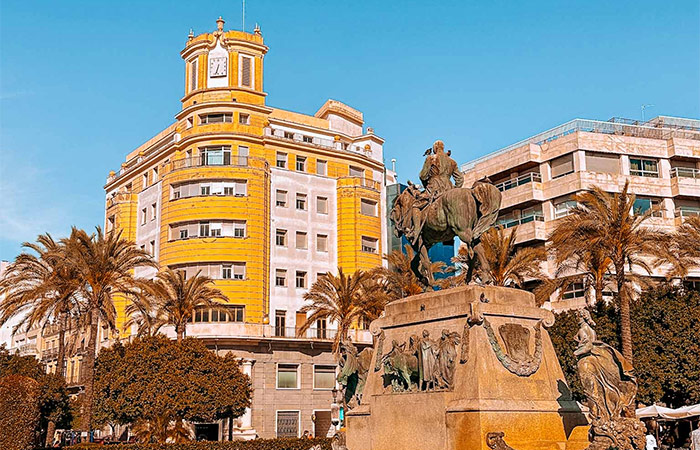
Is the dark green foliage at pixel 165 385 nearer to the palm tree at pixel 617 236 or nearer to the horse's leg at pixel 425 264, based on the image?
the palm tree at pixel 617 236

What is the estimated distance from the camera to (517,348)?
1403 cm

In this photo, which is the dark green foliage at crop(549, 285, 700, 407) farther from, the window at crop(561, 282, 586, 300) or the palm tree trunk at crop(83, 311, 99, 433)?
the palm tree trunk at crop(83, 311, 99, 433)

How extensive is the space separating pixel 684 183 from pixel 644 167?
2.72 meters

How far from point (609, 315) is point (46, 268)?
2866cm

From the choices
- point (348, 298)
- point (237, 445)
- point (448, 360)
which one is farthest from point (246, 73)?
point (448, 360)

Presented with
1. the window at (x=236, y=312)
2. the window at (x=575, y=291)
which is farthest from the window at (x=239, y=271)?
the window at (x=575, y=291)

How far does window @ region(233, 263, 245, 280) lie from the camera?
53969mm

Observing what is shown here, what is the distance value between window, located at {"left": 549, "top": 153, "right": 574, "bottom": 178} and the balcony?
6.67m

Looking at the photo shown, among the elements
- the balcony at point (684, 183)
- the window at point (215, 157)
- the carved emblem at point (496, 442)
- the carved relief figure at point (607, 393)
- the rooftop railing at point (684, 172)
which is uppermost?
the window at point (215, 157)

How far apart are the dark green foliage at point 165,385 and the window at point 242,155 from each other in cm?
1842

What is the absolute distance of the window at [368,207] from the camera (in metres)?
60.5

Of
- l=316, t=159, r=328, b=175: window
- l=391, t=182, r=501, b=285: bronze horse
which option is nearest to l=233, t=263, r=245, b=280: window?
l=316, t=159, r=328, b=175: window

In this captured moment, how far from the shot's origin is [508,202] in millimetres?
57594

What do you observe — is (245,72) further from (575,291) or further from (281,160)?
(575,291)
